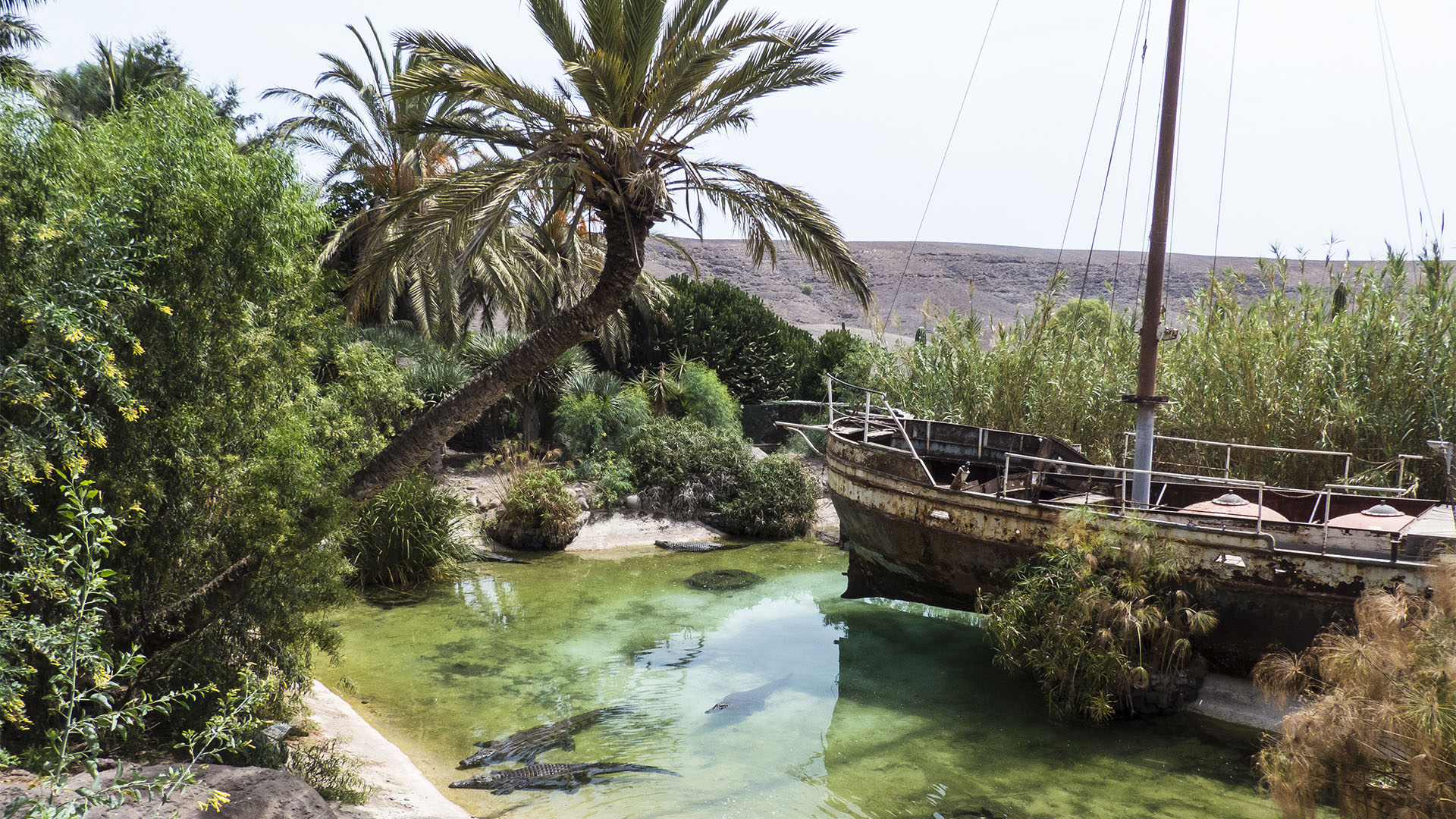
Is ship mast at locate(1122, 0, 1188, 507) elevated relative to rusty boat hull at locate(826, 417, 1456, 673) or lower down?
elevated

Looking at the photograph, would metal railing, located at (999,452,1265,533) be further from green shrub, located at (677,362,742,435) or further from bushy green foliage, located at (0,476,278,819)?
green shrub, located at (677,362,742,435)

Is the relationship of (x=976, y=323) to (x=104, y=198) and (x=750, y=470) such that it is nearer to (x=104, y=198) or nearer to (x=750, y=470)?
(x=750, y=470)

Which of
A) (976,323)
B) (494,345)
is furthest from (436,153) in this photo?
(976,323)

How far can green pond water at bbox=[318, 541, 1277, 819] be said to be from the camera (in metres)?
6.82

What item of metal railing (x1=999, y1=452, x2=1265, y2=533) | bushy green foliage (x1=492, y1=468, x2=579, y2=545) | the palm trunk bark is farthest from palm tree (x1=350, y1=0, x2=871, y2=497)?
bushy green foliage (x1=492, y1=468, x2=579, y2=545)

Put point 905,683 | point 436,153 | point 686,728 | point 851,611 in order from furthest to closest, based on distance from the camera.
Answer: point 436,153, point 851,611, point 905,683, point 686,728

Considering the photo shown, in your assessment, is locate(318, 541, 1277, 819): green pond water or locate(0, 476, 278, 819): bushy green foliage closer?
locate(0, 476, 278, 819): bushy green foliage

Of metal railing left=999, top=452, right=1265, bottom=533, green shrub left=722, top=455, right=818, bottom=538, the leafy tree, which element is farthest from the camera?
green shrub left=722, top=455, right=818, bottom=538

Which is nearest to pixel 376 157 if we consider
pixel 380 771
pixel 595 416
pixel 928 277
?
pixel 595 416

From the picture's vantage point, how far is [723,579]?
13812mm

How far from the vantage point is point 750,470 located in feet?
56.4

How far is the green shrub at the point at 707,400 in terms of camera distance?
19.7m

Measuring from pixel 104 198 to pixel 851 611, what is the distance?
9.91 metres

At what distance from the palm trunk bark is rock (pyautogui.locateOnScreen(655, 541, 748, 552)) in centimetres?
813
